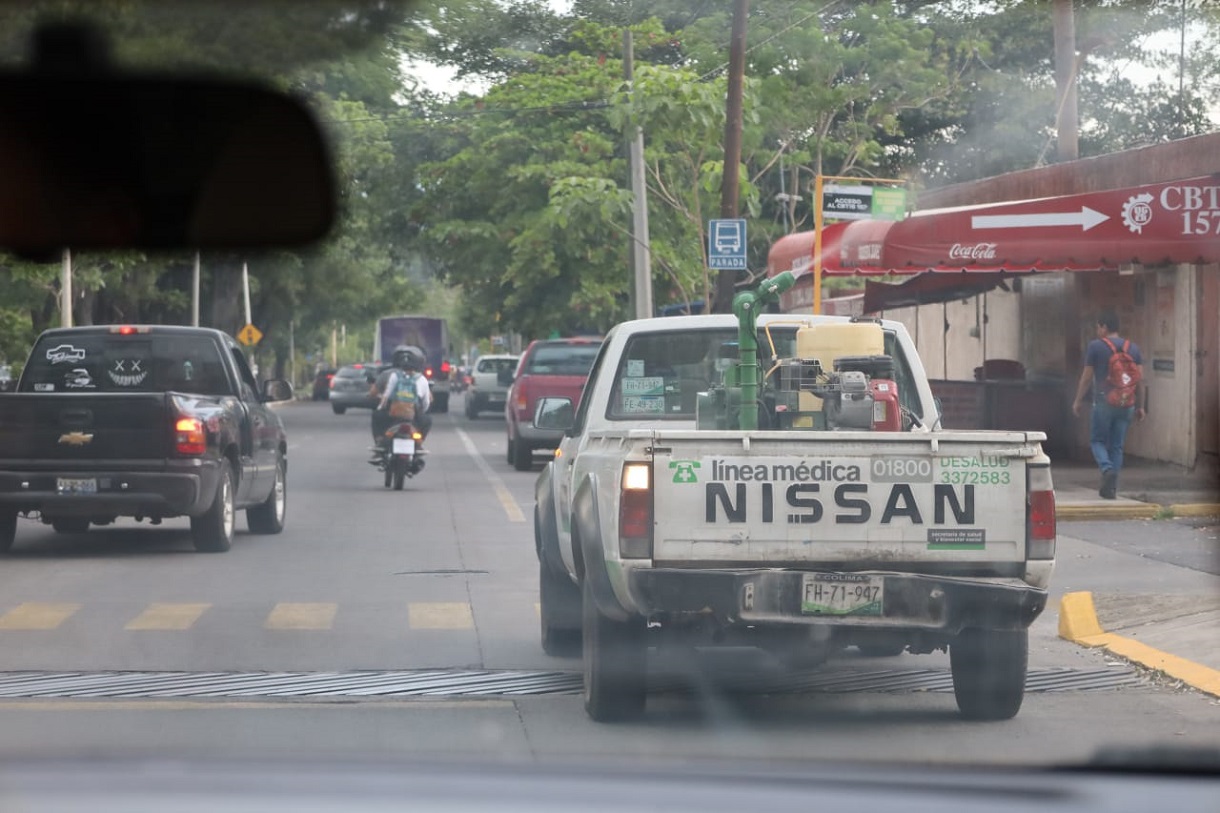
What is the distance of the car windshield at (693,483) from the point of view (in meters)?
6.79

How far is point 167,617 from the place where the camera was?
33.7ft

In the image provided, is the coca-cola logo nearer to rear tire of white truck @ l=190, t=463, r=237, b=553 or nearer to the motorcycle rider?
the motorcycle rider

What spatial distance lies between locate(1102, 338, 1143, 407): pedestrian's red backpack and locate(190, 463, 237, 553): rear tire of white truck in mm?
8574

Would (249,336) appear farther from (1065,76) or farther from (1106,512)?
(1106,512)

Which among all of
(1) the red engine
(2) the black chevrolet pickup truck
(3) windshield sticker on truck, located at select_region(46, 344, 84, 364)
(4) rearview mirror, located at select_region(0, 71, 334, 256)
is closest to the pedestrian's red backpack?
(2) the black chevrolet pickup truck

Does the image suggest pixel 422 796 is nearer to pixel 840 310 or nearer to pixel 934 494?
pixel 934 494

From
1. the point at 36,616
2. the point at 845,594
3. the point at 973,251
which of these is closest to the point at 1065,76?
the point at 973,251

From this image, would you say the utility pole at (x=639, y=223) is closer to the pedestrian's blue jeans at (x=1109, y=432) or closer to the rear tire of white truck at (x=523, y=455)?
the rear tire of white truck at (x=523, y=455)

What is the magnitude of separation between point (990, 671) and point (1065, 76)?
18.5 meters

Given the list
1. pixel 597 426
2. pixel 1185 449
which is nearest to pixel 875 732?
pixel 597 426

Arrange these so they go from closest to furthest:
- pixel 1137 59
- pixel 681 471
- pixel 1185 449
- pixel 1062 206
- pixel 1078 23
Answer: pixel 681 471 < pixel 1062 206 < pixel 1185 449 < pixel 1078 23 < pixel 1137 59

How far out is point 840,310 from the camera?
86.9 feet

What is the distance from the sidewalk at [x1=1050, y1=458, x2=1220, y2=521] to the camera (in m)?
16.1

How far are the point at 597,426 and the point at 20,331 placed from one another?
32958 millimetres
